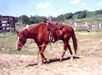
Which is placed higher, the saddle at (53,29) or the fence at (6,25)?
the saddle at (53,29)

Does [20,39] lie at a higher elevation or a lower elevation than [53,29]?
lower

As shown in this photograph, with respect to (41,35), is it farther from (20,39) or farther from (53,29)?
(20,39)

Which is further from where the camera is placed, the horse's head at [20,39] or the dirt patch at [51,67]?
the horse's head at [20,39]

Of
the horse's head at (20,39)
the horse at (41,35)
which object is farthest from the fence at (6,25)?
the horse's head at (20,39)

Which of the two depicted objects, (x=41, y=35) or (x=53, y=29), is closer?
(x=41, y=35)

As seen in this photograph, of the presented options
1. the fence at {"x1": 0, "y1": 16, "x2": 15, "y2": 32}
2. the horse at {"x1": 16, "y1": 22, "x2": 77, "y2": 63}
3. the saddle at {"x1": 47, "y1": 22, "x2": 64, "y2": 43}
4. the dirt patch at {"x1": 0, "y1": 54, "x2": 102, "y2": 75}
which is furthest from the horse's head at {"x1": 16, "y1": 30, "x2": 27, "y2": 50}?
the fence at {"x1": 0, "y1": 16, "x2": 15, "y2": 32}

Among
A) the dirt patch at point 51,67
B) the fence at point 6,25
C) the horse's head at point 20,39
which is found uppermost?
the horse's head at point 20,39

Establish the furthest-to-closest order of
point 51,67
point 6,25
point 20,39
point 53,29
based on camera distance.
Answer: point 6,25, point 53,29, point 20,39, point 51,67

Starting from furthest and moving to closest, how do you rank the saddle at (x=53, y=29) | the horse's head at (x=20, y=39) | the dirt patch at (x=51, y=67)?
the saddle at (x=53, y=29), the horse's head at (x=20, y=39), the dirt patch at (x=51, y=67)

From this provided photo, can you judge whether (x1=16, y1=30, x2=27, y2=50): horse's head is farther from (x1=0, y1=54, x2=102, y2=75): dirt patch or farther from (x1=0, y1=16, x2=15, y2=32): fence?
(x1=0, y1=16, x2=15, y2=32): fence

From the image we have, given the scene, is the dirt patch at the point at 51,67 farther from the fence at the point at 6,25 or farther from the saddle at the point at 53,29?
the fence at the point at 6,25

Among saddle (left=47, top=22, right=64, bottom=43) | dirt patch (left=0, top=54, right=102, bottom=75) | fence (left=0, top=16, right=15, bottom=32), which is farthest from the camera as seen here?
fence (left=0, top=16, right=15, bottom=32)

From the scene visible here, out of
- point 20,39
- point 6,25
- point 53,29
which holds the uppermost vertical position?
point 53,29

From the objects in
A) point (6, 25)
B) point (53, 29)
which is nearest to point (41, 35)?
point (53, 29)
